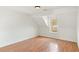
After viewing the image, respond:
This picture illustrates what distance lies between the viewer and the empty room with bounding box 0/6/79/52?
3514 mm

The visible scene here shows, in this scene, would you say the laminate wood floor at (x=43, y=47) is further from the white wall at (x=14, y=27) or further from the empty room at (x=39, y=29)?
the white wall at (x=14, y=27)

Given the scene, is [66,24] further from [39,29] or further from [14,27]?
[14,27]

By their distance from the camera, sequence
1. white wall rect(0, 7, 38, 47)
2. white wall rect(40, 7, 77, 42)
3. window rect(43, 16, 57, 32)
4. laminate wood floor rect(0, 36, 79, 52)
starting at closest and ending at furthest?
laminate wood floor rect(0, 36, 79, 52) < white wall rect(0, 7, 38, 47) < white wall rect(40, 7, 77, 42) < window rect(43, 16, 57, 32)

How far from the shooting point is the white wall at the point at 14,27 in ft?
12.0

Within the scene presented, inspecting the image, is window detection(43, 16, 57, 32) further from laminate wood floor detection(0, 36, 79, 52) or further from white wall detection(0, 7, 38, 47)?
laminate wood floor detection(0, 36, 79, 52)

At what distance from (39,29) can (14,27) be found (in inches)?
82.2

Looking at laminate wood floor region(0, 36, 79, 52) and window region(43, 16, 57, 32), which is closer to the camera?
laminate wood floor region(0, 36, 79, 52)

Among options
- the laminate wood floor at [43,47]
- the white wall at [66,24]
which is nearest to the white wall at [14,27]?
the laminate wood floor at [43,47]

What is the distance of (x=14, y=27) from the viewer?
4242 mm

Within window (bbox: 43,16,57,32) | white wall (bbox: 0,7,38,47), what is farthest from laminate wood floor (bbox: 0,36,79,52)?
window (bbox: 43,16,57,32)
